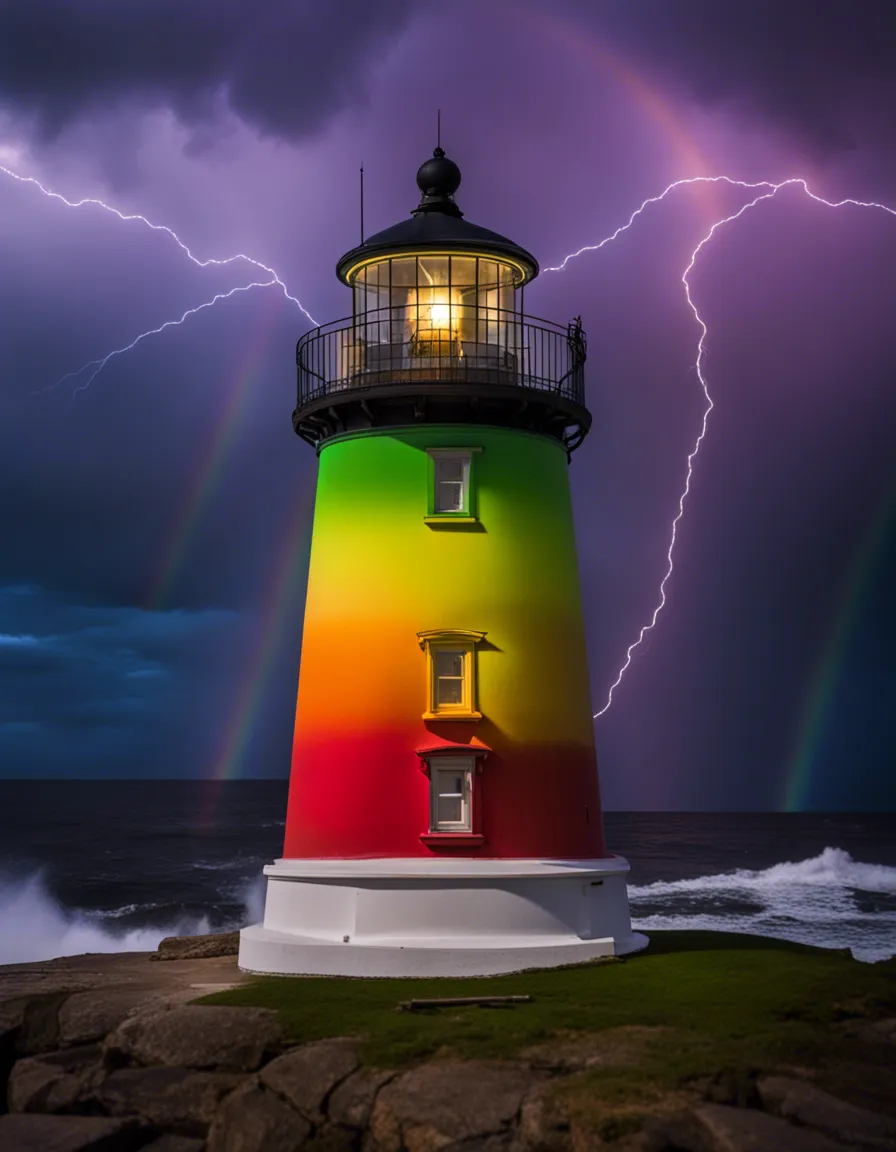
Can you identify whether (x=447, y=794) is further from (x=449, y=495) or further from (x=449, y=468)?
(x=449, y=468)

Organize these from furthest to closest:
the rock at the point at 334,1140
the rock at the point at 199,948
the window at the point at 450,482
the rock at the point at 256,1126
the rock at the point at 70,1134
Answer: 1. the rock at the point at 199,948
2. the window at the point at 450,482
3. the rock at the point at 70,1134
4. the rock at the point at 256,1126
5. the rock at the point at 334,1140

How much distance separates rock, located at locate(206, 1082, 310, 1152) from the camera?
1579 centimetres

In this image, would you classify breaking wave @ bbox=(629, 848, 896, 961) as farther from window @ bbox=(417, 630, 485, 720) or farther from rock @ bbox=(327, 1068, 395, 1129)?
rock @ bbox=(327, 1068, 395, 1129)

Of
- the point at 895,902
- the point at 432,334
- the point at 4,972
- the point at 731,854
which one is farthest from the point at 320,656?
the point at 731,854

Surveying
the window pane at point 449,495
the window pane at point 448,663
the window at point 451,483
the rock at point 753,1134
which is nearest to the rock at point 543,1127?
the rock at point 753,1134

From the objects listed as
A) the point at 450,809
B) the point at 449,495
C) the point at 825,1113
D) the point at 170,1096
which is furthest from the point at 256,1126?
the point at 449,495

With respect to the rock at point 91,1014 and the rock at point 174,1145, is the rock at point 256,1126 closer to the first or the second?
the rock at point 174,1145

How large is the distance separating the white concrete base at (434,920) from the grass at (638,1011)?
0.38 meters

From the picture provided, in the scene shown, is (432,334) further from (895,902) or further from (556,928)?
(895,902)

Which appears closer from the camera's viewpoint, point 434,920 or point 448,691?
point 434,920

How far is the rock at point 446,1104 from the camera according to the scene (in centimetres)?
1500

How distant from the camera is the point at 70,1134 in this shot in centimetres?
1639

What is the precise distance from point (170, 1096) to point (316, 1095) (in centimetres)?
181

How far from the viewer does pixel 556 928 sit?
21.9 m
